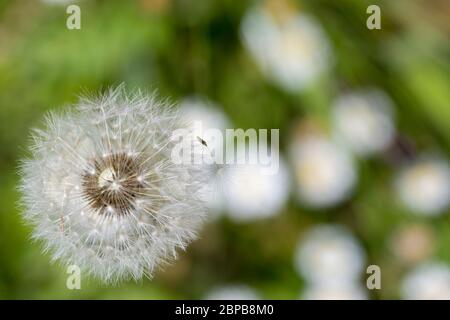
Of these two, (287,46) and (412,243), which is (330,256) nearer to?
(412,243)

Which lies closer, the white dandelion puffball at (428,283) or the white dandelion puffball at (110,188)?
the white dandelion puffball at (110,188)

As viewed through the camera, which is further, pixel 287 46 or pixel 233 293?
pixel 287 46

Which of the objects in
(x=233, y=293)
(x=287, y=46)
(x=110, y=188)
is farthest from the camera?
(x=287, y=46)

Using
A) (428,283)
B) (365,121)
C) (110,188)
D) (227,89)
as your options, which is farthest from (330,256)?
(110,188)

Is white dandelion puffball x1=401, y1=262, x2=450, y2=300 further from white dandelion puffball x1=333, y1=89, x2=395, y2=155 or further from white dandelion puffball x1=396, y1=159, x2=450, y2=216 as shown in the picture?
white dandelion puffball x1=333, y1=89, x2=395, y2=155

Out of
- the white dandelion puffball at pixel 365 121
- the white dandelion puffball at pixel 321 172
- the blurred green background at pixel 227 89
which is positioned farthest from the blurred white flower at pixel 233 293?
the white dandelion puffball at pixel 365 121

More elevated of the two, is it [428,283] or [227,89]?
[227,89]

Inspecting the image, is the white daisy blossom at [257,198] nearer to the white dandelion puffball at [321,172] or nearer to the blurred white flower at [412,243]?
the white dandelion puffball at [321,172]

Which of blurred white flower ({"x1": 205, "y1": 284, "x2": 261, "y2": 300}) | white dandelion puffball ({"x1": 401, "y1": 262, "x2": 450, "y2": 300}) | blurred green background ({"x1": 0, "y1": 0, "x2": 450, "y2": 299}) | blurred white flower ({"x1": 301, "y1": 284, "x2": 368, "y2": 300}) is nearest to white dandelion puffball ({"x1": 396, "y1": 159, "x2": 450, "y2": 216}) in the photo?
blurred green background ({"x1": 0, "y1": 0, "x2": 450, "y2": 299})
